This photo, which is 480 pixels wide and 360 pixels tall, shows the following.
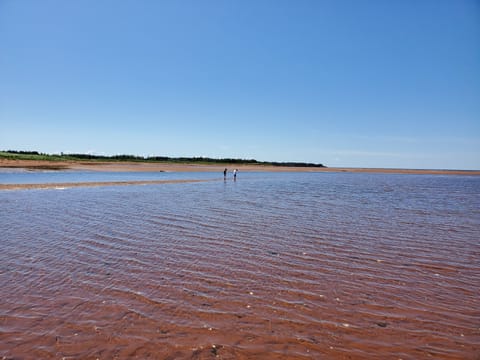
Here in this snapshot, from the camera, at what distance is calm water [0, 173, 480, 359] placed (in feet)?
13.2

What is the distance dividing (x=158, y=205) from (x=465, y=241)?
555 inches

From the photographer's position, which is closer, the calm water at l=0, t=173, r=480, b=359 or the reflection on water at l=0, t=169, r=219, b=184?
the calm water at l=0, t=173, r=480, b=359

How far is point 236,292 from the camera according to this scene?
5598 mm

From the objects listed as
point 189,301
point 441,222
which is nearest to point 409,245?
point 441,222

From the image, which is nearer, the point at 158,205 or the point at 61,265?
the point at 61,265

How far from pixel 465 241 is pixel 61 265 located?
477 inches

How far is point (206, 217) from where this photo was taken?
43.0ft

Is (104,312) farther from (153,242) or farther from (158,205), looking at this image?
(158,205)

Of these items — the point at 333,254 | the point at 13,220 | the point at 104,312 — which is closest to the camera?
the point at 104,312

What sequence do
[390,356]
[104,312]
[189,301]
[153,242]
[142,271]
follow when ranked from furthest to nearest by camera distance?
1. [153,242]
2. [142,271]
3. [189,301]
4. [104,312]
5. [390,356]

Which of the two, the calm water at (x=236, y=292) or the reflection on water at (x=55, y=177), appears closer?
the calm water at (x=236, y=292)

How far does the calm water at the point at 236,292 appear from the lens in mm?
4020

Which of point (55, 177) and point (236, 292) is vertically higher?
point (236, 292)

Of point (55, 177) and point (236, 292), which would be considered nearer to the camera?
point (236, 292)
